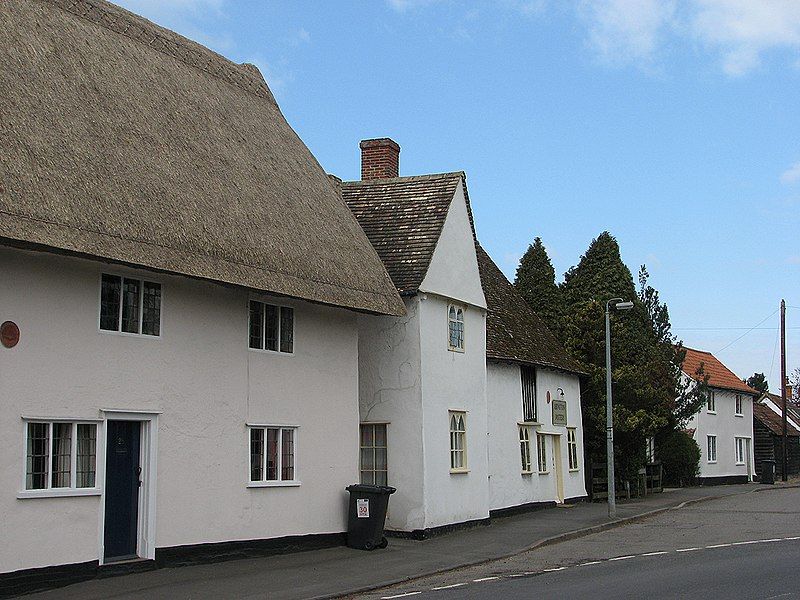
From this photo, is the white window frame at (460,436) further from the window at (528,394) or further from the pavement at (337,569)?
the window at (528,394)

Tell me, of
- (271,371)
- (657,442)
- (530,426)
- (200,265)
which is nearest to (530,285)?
(657,442)

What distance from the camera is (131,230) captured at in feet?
49.8

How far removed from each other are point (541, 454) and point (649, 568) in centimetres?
1416

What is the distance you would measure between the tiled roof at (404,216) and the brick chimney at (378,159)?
4.11ft

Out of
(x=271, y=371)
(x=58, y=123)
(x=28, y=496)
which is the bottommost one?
(x=28, y=496)

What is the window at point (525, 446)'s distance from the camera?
29.1 meters

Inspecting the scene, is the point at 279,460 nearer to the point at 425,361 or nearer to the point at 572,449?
the point at 425,361

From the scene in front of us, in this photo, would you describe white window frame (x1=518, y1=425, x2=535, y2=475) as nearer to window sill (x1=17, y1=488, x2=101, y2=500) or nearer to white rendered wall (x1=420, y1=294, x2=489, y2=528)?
white rendered wall (x1=420, y1=294, x2=489, y2=528)

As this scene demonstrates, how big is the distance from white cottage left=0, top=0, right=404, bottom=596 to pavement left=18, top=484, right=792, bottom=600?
46cm

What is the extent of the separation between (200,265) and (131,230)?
144cm

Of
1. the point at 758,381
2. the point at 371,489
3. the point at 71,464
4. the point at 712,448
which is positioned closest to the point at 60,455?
the point at 71,464

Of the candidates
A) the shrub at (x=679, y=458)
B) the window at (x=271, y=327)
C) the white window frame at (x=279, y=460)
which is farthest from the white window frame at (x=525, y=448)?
the shrub at (x=679, y=458)

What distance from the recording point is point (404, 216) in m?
24.8

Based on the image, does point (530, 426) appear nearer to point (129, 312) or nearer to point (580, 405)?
point (580, 405)
